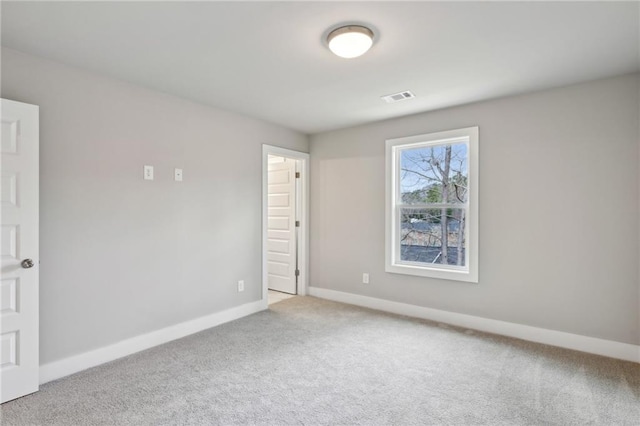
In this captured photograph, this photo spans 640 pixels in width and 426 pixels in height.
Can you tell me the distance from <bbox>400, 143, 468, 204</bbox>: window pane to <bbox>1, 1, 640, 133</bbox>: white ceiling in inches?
26.4

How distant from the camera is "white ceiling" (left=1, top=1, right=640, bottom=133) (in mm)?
1904

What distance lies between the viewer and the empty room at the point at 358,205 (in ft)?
6.84

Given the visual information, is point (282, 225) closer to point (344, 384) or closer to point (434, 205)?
point (434, 205)

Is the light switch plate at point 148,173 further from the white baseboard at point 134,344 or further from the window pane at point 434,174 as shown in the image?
the window pane at point 434,174

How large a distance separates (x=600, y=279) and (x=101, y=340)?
166 inches

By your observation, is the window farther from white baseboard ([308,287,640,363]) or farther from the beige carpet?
the beige carpet

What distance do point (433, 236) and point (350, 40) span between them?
99.4 inches

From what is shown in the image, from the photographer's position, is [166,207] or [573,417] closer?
[573,417]

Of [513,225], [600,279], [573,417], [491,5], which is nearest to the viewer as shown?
[491,5]

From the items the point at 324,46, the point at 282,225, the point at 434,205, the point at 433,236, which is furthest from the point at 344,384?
the point at 282,225

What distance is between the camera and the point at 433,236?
3.91m

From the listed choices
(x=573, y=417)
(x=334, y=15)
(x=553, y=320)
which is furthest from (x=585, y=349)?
(x=334, y=15)

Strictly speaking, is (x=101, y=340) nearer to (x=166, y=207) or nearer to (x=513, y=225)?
(x=166, y=207)

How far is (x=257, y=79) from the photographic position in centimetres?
288
